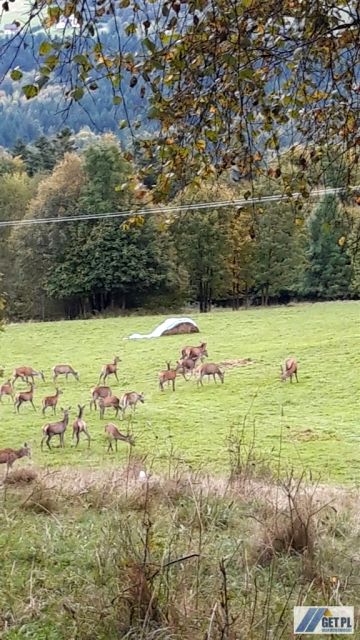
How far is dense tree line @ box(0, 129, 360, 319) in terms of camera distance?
114ft

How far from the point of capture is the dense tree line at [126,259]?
34.6 m

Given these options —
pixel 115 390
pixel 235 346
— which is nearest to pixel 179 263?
pixel 235 346

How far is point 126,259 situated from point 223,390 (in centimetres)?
2023

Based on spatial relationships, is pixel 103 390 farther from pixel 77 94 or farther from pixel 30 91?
pixel 30 91

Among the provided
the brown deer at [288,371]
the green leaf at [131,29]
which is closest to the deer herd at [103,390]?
the brown deer at [288,371]

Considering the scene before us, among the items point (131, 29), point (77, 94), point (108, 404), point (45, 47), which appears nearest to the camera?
point (45, 47)

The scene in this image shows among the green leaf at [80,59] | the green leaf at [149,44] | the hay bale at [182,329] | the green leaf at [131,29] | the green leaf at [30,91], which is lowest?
the hay bale at [182,329]

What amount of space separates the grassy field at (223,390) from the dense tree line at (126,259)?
22.1 feet

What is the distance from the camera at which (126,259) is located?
35.0m

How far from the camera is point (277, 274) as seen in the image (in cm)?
3750

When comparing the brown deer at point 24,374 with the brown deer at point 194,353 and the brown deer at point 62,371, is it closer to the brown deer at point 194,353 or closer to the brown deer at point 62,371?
the brown deer at point 62,371

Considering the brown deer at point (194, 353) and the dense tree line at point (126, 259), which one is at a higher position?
the dense tree line at point (126, 259)

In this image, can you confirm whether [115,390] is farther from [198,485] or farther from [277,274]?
[277,274]

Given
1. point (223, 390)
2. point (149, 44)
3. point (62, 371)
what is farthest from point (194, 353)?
point (149, 44)
